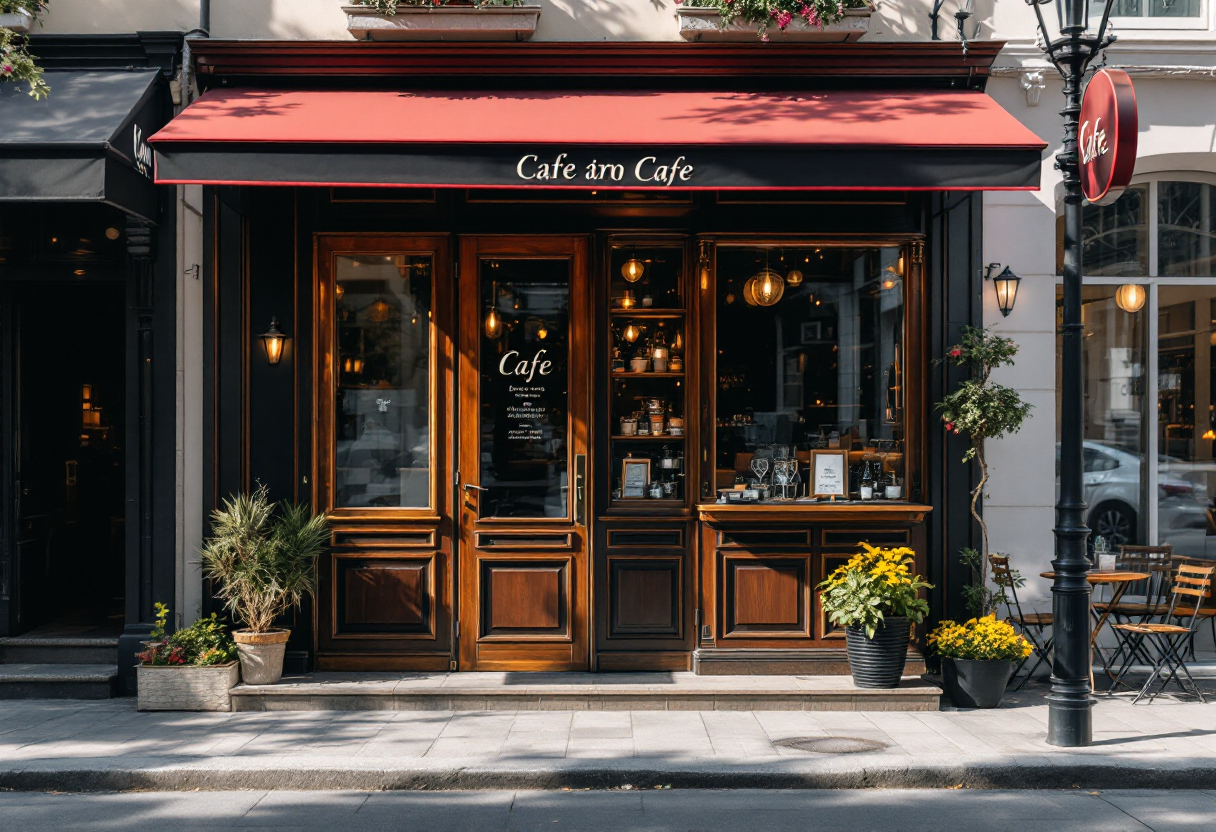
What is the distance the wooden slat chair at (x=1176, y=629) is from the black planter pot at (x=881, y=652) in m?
1.77

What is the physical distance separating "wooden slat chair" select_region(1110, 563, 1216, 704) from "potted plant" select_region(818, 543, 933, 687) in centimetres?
174

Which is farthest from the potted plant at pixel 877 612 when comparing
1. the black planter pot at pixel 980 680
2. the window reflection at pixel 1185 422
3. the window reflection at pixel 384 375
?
the window reflection at pixel 384 375

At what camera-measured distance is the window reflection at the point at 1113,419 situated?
8789mm

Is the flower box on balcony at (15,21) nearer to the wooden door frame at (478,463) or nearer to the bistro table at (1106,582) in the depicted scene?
the wooden door frame at (478,463)

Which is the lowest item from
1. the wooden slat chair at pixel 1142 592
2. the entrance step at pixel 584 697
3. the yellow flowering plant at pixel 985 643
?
the entrance step at pixel 584 697

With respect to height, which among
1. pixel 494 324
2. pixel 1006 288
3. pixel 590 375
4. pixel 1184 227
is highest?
pixel 1184 227

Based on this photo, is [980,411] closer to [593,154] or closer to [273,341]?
[593,154]

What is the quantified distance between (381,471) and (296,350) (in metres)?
1.21

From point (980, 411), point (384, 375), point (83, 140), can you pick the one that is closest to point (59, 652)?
point (384, 375)

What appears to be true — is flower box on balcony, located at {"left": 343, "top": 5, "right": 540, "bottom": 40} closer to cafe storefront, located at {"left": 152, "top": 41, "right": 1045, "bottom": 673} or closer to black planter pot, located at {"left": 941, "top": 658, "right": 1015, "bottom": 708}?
cafe storefront, located at {"left": 152, "top": 41, "right": 1045, "bottom": 673}

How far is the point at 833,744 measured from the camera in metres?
6.55

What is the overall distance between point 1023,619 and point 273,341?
643 centimetres

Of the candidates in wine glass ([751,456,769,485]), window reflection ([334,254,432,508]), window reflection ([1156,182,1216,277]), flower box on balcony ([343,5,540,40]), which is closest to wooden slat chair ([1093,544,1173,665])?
window reflection ([1156,182,1216,277])

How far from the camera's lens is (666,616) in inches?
320
